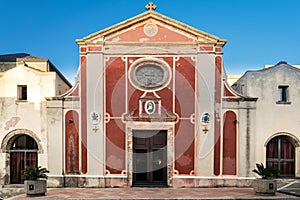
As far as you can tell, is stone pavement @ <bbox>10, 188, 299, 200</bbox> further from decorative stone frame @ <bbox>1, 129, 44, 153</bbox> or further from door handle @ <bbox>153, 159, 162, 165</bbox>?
decorative stone frame @ <bbox>1, 129, 44, 153</bbox>

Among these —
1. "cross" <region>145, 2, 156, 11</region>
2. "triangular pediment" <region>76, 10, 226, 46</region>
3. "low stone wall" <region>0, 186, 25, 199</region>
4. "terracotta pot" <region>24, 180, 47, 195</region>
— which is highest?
"cross" <region>145, 2, 156, 11</region>

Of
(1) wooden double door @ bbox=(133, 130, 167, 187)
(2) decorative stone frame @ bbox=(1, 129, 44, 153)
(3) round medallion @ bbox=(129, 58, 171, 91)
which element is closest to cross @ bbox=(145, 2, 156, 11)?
(3) round medallion @ bbox=(129, 58, 171, 91)

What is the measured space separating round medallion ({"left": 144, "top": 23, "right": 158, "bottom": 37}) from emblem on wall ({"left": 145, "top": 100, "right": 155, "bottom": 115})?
3.34 m

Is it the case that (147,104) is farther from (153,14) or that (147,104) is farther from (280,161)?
(280,161)

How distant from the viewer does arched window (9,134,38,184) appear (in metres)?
16.8

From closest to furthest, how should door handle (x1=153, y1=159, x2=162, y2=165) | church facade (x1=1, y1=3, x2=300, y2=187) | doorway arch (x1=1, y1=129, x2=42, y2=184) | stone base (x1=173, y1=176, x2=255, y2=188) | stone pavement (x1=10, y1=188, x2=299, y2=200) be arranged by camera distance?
1. stone pavement (x1=10, y1=188, x2=299, y2=200)
2. stone base (x1=173, y1=176, x2=255, y2=188)
3. church facade (x1=1, y1=3, x2=300, y2=187)
4. door handle (x1=153, y1=159, x2=162, y2=165)
5. doorway arch (x1=1, y1=129, x2=42, y2=184)

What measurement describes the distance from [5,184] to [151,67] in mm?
9384

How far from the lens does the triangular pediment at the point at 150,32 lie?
16312 millimetres

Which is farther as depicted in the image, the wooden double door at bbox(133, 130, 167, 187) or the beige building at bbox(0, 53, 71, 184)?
the beige building at bbox(0, 53, 71, 184)

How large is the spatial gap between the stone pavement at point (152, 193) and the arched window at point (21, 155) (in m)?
2.22

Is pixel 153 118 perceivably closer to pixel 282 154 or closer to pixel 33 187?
pixel 33 187

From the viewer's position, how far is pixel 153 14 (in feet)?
54.0

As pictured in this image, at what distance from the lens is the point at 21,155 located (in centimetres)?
1692

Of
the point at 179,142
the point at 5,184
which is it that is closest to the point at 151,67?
the point at 179,142
